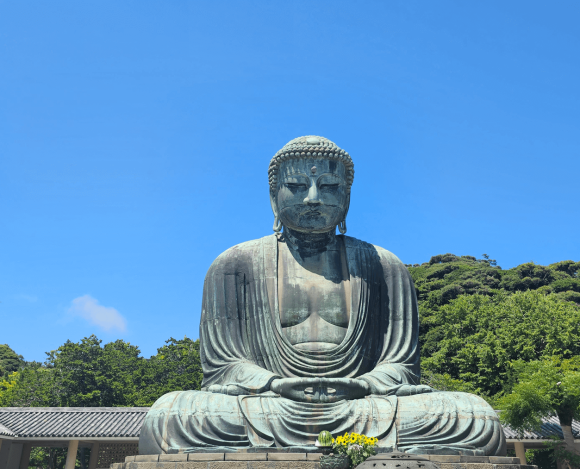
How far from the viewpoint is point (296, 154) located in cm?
827

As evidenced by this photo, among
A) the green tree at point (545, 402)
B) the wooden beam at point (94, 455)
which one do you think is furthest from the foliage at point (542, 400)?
the wooden beam at point (94, 455)

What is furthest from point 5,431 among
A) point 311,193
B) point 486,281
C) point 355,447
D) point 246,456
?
point 486,281

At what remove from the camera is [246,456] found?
5902 millimetres

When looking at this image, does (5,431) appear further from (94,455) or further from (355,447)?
(355,447)

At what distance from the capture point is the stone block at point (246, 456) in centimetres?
587

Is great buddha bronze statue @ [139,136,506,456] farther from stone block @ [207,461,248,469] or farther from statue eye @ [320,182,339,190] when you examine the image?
stone block @ [207,461,248,469]

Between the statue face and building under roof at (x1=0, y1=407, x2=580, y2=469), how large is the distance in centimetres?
1311

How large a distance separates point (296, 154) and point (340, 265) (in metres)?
1.64

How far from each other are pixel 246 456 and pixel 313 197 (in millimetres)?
3510

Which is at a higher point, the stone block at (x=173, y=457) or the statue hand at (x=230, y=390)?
the statue hand at (x=230, y=390)

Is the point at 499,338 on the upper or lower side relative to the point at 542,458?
upper

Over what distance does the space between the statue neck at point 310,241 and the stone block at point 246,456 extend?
10.7 ft

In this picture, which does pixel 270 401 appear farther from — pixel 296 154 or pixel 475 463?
pixel 296 154

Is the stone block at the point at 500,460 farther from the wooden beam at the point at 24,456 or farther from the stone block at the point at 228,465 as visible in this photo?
the wooden beam at the point at 24,456
